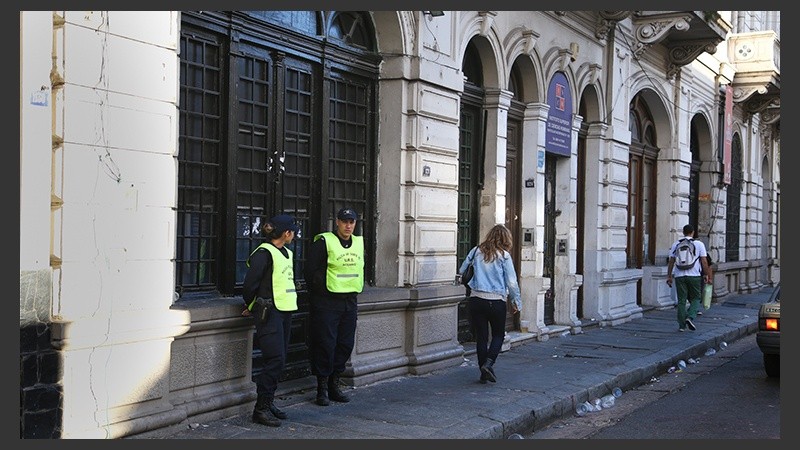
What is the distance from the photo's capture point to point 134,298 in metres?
6.95

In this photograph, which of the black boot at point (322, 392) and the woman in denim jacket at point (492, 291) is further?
the woman in denim jacket at point (492, 291)

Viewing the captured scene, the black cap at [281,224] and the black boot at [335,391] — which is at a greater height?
the black cap at [281,224]

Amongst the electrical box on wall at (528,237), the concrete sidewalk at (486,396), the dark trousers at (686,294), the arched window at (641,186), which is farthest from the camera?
the arched window at (641,186)

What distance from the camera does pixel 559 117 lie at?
14.8 m

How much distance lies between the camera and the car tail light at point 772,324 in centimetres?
1092

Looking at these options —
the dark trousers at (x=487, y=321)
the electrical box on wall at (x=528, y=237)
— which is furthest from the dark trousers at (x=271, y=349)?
the electrical box on wall at (x=528, y=237)

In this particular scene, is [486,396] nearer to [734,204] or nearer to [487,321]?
[487,321]

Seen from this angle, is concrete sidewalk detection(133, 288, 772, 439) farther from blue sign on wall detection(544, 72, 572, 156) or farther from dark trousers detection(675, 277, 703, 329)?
blue sign on wall detection(544, 72, 572, 156)

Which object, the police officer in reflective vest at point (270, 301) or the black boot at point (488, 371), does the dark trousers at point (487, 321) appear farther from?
the police officer in reflective vest at point (270, 301)

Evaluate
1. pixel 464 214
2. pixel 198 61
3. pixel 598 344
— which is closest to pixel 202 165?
pixel 198 61

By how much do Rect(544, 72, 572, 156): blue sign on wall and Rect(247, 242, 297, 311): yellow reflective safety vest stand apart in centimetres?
741

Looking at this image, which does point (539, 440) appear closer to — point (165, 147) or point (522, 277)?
point (165, 147)

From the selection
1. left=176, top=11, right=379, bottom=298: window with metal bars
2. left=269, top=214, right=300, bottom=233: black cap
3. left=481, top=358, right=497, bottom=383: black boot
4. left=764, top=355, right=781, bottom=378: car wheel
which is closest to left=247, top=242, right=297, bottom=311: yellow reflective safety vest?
left=269, top=214, right=300, bottom=233: black cap

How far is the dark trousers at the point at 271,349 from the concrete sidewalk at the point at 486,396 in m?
0.34
